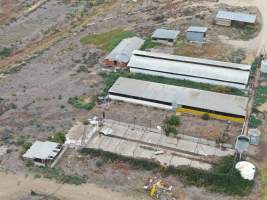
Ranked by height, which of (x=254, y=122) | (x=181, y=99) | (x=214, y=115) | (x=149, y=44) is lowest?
(x=254, y=122)

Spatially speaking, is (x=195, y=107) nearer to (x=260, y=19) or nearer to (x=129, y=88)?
(x=129, y=88)

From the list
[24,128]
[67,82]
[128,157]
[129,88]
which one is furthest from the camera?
[67,82]

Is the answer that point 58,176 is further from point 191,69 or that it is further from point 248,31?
point 248,31

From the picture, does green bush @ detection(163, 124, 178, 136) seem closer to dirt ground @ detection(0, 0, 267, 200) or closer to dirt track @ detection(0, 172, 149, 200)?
dirt ground @ detection(0, 0, 267, 200)

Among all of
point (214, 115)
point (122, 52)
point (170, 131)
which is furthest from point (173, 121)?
point (122, 52)

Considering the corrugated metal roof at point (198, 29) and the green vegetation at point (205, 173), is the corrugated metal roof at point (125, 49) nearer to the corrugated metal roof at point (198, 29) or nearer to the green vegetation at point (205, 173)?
the corrugated metal roof at point (198, 29)

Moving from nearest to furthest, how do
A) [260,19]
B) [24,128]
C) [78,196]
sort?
1. [78,196]
2. [24,128]
3. [260,19]

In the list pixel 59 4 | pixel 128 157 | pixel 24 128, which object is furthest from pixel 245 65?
pixel 59 4
